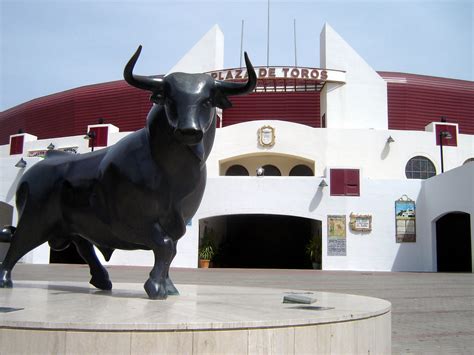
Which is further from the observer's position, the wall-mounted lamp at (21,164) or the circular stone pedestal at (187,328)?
the wall-mounted lamp at (21,164)

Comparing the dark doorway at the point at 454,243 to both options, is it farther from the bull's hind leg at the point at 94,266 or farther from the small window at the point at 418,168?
the bull's hind leg at the point at 94,266

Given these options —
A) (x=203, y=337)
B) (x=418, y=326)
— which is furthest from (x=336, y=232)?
(x=203, y=337)

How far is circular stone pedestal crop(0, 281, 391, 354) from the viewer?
2.68 m

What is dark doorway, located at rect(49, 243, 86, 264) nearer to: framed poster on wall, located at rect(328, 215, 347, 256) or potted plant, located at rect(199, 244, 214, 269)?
potted plant, located at rect(199, 244, 214, 269)

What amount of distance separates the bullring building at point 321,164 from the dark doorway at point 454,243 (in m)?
0.05

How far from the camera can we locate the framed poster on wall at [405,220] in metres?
20.3

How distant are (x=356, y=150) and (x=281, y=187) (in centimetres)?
507

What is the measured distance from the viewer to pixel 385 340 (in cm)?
370

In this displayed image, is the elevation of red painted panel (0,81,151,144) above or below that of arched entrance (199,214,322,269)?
above

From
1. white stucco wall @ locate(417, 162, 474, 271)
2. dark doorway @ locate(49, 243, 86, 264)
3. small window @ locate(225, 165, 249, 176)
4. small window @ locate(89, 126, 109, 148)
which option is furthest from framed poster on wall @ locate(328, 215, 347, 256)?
small window @ locate(89, 126, 109, 148)

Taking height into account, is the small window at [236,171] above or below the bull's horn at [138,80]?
above

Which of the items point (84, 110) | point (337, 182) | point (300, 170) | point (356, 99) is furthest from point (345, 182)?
point (84, 110)

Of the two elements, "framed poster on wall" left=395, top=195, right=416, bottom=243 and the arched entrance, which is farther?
the arched entrance

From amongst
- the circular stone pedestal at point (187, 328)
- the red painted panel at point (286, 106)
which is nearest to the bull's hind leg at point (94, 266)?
the circular stone pedestal at point (187, 328)
